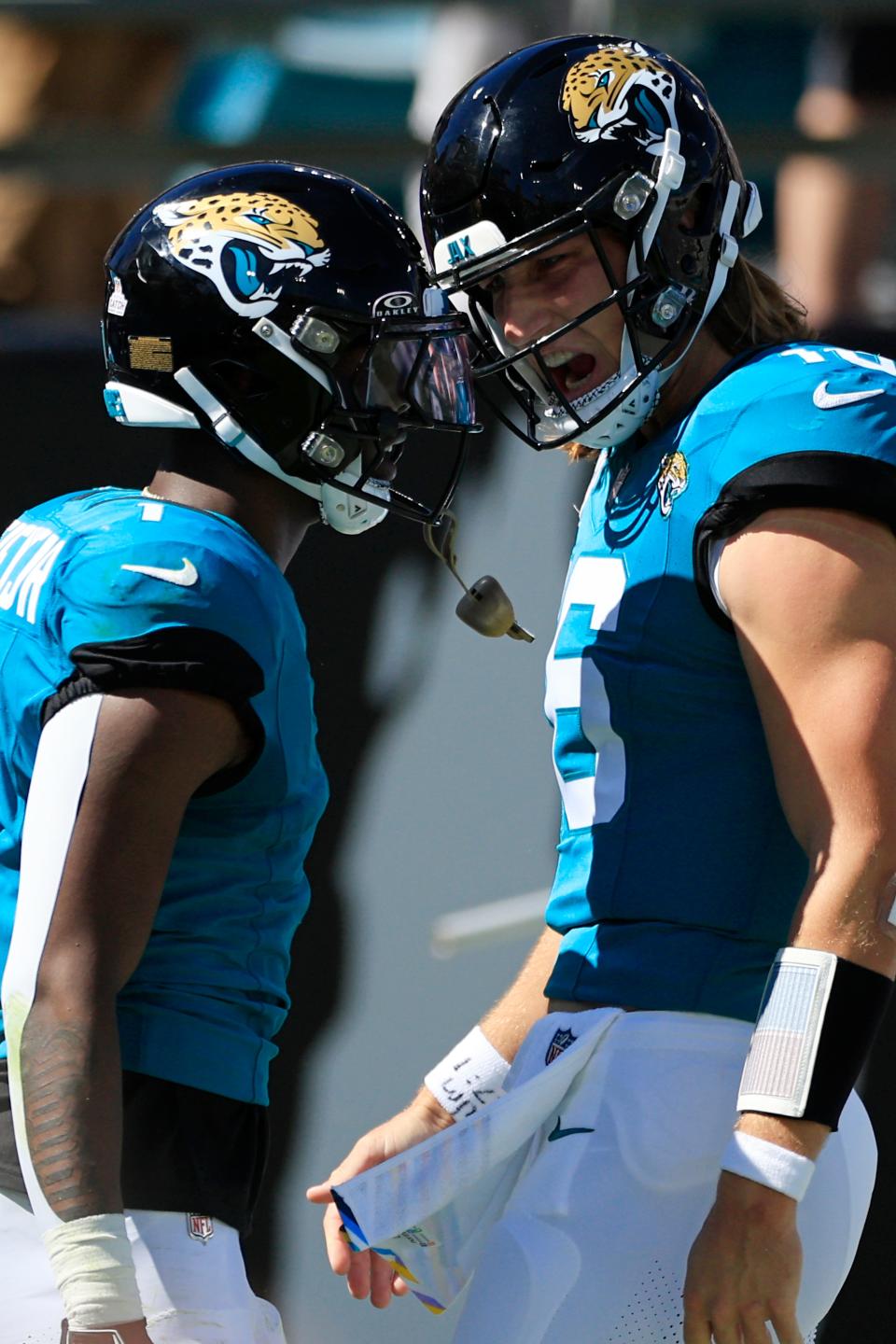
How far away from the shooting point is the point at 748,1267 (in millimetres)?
1605

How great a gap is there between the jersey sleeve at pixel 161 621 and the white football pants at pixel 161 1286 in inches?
20.4

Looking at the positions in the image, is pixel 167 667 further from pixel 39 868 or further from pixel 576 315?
pixel 576 315

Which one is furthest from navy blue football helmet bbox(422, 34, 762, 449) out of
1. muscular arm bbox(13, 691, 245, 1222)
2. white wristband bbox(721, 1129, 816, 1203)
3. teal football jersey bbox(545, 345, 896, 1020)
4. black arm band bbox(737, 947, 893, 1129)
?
white wristband bbox(721, 1129, 816, 1203)

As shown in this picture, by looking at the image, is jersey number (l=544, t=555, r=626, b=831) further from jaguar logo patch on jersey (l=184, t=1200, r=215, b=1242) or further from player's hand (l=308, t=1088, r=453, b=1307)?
jaguar logo patch on jersey (l=184, t=1200, r=215, b=1242)

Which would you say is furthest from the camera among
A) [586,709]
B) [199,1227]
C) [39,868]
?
[586,709]

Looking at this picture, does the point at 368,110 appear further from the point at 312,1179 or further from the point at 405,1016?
the point at 312,1179

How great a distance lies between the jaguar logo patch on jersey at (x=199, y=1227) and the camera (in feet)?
5.96

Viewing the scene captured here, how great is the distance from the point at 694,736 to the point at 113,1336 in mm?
806

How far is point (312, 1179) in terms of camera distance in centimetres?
314

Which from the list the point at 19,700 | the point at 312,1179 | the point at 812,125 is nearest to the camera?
the point at 19,700

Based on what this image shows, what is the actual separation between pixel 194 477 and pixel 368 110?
193cm

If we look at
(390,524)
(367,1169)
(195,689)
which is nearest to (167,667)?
(195,689)

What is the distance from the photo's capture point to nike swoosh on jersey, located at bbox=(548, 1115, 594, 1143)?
1.81m

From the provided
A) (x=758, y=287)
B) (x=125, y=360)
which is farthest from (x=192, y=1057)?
(x=758, y=287)
